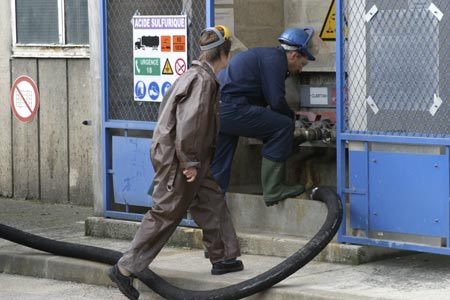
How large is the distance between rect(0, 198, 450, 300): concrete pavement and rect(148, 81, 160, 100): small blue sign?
1.26 metres

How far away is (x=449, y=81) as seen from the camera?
322 inches

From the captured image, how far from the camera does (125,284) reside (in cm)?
820

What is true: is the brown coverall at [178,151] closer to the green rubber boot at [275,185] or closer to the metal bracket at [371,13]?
the green rubber boot at [275,185]

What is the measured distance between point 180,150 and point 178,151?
0.03 meters

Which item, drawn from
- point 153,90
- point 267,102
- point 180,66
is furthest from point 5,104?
point 267,102

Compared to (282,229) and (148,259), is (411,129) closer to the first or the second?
(282,229)

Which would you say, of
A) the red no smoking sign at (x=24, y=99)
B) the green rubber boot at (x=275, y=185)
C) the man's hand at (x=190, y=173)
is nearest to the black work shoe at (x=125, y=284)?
the man's hand at (x=190, y=173)

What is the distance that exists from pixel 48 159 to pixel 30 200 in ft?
1.77

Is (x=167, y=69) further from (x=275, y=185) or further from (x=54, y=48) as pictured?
(x=54, y=48)

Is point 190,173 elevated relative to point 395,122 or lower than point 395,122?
lower

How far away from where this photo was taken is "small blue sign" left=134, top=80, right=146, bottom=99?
397 inches

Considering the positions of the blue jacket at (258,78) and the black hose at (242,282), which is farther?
the blue jacket at (258,78)

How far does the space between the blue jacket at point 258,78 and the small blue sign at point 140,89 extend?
105cm

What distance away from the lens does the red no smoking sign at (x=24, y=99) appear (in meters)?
12.6
